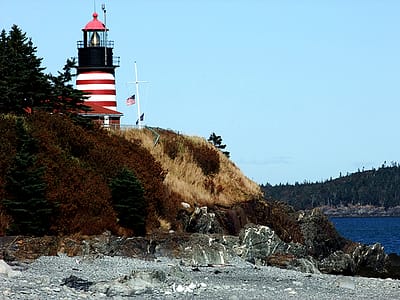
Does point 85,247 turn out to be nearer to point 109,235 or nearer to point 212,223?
point 109,235

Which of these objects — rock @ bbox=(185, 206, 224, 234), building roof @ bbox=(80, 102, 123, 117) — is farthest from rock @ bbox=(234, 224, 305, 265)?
building roof @ bbox=(80, 102, 123, 117)

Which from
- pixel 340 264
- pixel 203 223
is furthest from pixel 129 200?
pixel 340 264

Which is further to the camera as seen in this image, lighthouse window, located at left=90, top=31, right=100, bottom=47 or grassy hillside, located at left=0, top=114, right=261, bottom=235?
lighthouse window, located at left=90, top=31, right=100, bottom=47

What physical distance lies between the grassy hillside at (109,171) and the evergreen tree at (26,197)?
0.19 m

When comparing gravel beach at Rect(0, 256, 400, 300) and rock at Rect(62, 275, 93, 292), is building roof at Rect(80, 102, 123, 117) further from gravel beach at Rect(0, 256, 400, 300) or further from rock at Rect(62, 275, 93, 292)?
rock at Rect(62, 275, 93, 292)

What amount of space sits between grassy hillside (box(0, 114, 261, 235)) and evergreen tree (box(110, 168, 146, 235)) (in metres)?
0.40

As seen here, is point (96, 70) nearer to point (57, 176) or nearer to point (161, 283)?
point (57, 176)

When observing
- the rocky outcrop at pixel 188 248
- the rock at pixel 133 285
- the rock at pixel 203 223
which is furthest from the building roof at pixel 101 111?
the rock at pixel 133 285

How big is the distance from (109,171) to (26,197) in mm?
5529

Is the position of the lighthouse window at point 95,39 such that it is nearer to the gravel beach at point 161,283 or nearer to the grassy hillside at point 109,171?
the grassy hillside at point 109,171

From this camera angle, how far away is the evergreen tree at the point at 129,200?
94.8ft

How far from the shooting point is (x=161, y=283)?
57.9 feet

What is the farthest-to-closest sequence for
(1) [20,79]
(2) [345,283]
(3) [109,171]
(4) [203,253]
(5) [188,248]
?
(1) [20,79], (3) [109,171], (5) [188,248], (4) [203,253], (2) [345,283]

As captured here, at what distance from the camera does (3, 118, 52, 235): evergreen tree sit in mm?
25672
